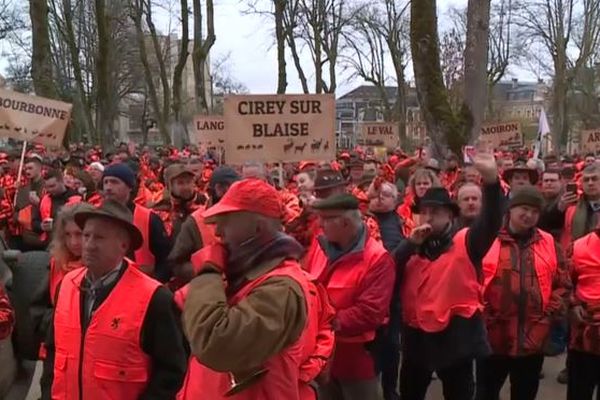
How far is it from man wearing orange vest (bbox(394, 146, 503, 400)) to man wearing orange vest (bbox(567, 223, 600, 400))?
28.5 inches

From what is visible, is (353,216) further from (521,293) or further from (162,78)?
(162,78)

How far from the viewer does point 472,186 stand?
647 centimetres

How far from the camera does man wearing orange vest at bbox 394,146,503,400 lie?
5.13 metres

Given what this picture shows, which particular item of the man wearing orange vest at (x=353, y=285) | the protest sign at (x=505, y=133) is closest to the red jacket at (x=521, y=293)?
the man wearing orange vest at (x=353, y=285)

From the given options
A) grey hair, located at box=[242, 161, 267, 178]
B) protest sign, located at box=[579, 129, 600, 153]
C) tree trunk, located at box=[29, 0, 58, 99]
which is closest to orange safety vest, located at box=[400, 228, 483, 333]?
grey hair, located at box=[242, 161, 267, 178]

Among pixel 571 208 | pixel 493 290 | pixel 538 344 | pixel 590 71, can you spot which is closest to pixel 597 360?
pixel 538 344

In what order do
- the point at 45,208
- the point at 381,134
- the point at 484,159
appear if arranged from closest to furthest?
the point at 484,159 < the point at 45,208 < the point at 381,134

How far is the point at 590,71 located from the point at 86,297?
56.3m

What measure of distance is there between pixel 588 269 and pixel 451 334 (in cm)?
107

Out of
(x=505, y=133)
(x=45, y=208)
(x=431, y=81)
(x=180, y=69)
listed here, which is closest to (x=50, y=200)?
(x=45, y=208)

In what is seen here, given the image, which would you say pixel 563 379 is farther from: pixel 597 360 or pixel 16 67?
pixel 16 67

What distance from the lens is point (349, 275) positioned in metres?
4.98

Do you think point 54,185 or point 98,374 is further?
point 54,185

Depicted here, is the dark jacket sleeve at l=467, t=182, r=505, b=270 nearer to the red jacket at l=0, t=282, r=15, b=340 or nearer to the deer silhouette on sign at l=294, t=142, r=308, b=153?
the red jacket at l=0, t=282, r=15, b=340
